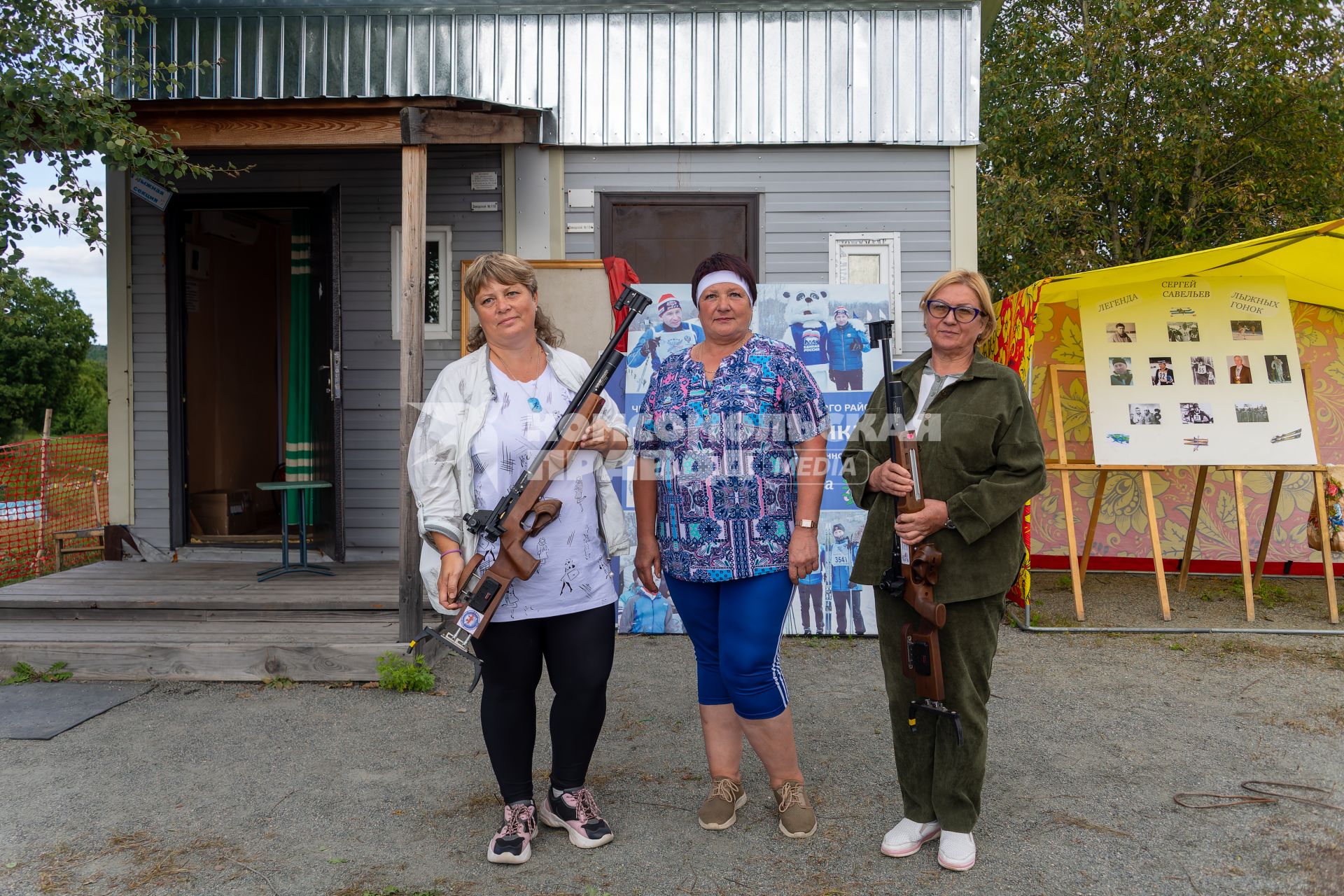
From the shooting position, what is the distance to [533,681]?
2.91 m

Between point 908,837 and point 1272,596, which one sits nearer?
point 908,837

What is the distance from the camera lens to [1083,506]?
7.41 m

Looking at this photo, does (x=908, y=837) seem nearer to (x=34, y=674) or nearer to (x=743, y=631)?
(x=743, y=631)

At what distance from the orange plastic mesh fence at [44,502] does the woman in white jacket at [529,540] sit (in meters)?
6.21

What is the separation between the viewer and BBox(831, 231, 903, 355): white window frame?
680 centimetres

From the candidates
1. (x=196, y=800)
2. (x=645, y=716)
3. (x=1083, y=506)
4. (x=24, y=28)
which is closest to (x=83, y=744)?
(x=196, y=800)

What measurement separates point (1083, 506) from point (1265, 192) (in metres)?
8.75

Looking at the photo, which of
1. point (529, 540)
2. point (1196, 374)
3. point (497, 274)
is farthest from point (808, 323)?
point (529, 540)

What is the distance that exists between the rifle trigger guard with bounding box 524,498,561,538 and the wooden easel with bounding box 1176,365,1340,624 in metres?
5.09

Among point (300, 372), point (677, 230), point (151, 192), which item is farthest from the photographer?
point (300, 372)

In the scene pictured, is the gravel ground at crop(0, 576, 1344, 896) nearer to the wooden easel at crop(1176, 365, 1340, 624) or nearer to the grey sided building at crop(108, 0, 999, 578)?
the wooden easel at crop(1176, 365, 1340, 624)

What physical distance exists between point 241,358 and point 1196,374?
25.0 feet

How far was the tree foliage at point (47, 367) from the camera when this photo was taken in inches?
1220

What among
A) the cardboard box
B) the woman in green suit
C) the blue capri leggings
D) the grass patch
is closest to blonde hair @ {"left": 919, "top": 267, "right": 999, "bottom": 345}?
the woman in green suit
